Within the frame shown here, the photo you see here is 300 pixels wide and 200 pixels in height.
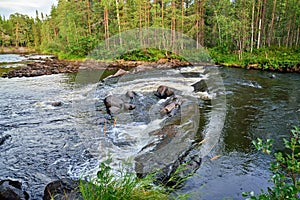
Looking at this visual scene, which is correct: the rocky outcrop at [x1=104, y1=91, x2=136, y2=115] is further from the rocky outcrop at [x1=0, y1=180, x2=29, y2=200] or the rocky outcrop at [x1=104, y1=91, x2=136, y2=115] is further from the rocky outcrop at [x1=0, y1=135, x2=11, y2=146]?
the rocky outcrop at [x1=0, y1=180, x2=29, y2=200]

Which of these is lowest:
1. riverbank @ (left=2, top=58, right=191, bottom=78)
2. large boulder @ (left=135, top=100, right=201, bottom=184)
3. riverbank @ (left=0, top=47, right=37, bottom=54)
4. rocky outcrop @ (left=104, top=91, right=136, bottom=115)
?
large boulder @ (left=135, top=100, right=201, bottom=184)

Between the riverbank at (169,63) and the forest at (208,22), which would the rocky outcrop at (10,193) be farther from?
the forest at (208,22)

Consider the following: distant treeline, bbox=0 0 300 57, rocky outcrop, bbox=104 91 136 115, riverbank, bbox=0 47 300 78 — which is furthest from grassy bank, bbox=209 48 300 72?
rocky outcrop, bbox=104 91 136 115

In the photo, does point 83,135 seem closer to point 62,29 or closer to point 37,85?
point 37,85

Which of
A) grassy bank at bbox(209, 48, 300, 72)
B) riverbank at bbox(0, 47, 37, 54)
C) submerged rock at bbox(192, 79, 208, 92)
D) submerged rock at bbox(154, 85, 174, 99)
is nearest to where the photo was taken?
submerged rock at bbox(154, 85, 174, 99)

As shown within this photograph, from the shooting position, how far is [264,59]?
774 inches

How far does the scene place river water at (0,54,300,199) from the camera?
450 cm

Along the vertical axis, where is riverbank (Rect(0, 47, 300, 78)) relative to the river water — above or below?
A: above

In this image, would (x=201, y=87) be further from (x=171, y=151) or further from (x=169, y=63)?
(x=169, y=63)

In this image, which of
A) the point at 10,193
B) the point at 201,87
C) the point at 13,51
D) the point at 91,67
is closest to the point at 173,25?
the point at 91,67

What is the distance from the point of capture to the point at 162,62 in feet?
79.0

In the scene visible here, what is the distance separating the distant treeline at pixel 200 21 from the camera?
978 inches

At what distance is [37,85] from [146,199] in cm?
1370

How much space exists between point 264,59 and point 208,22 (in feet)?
39.5
